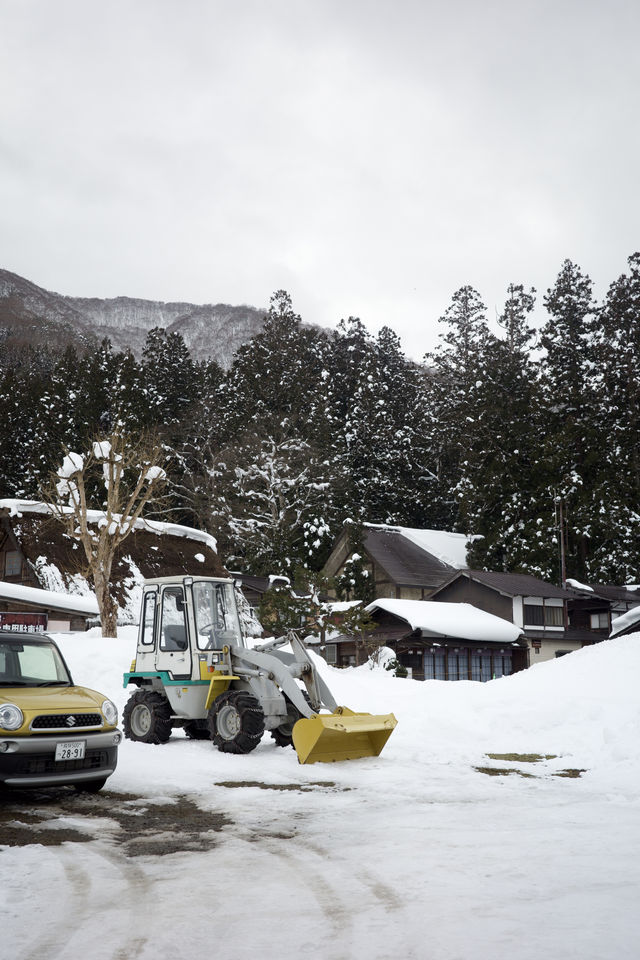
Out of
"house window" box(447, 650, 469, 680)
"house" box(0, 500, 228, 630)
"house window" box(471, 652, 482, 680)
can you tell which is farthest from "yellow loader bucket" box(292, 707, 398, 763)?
"house window" box(471, 652, 482, 680)

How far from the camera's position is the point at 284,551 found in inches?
1864

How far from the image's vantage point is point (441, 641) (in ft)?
120

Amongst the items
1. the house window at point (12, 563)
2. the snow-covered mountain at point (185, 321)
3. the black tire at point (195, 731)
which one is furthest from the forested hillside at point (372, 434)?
the snow-covered mountain at point (185, 321)

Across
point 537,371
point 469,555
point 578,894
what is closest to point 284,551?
point 469,555

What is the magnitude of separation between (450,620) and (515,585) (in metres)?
5.47

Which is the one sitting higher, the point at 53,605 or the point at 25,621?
the point at 53,605

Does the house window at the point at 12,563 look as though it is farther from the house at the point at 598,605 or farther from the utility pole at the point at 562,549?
the house at the point at 598,605

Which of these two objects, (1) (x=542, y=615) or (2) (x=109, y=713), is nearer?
(2) (x=109, y=713)

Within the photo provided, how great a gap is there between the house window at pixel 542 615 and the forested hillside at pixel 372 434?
565cm

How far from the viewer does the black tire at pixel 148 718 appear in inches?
499

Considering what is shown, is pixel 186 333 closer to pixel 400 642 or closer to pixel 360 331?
pixel 360 331

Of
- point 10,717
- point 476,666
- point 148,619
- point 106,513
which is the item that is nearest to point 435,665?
point 476,666

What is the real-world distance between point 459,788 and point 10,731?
16.2ft

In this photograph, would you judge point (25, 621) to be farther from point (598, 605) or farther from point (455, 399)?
point (455, 399)
